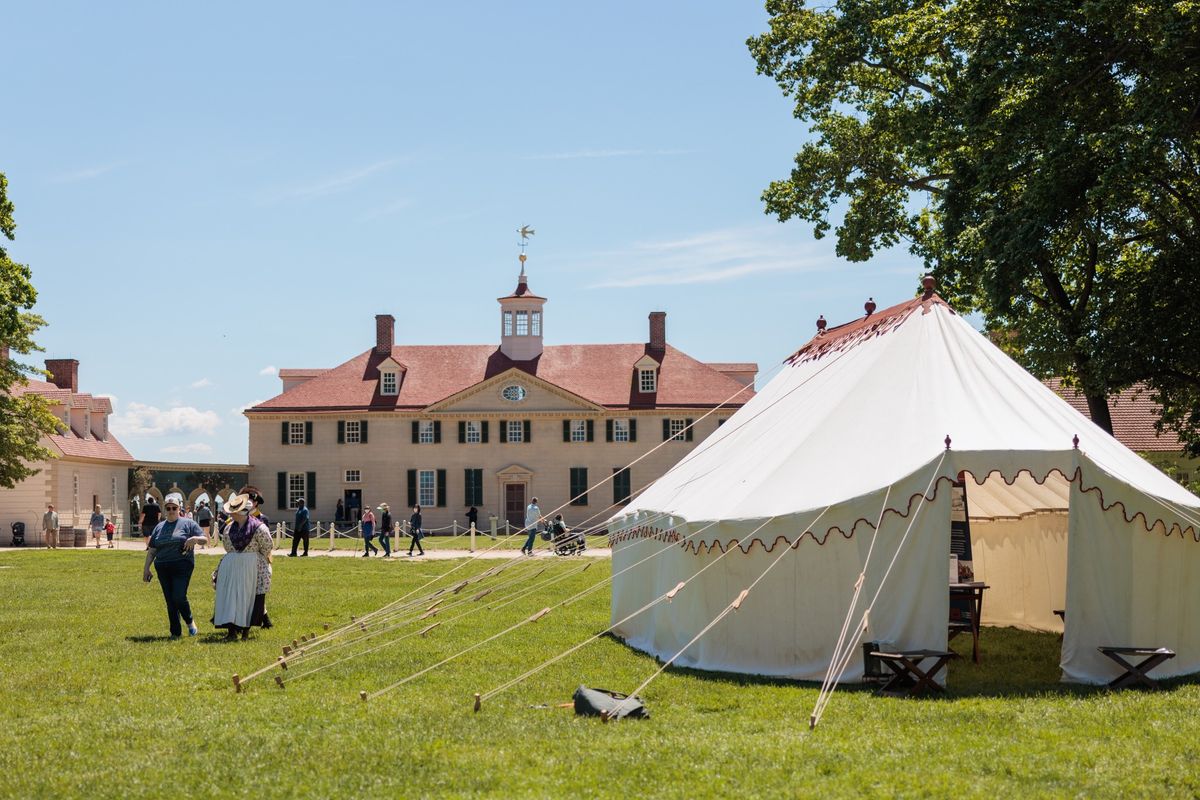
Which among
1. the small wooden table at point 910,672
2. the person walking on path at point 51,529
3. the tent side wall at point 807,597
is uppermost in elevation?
the tent side wall at point 807,597

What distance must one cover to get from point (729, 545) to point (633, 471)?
3937 cm

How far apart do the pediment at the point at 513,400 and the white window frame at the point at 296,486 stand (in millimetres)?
5759

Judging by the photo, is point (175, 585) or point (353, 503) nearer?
point (175, 585)

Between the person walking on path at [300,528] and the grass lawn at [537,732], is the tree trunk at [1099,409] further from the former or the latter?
the person walking on path at [300,528]

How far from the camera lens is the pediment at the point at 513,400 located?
48656 millimetres

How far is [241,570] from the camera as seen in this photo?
→ 1238cm

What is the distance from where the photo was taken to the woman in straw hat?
12.2 m

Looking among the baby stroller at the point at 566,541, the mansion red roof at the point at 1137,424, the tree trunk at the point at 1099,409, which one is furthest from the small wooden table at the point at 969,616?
the mansion red roof at the point at 1137,424

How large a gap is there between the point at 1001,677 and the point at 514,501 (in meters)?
39.7

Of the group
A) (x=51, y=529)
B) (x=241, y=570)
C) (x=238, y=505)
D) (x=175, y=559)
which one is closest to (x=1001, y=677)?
(x=241, y=570)

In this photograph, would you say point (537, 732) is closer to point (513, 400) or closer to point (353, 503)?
point (513, 400)

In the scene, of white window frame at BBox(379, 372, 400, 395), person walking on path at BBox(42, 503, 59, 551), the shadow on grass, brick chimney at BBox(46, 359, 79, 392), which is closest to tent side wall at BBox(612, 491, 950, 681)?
the shadow on grass

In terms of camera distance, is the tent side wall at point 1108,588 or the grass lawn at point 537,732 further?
the tent side wall at point 1108,588

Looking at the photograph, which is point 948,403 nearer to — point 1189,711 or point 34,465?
point 1189,711
